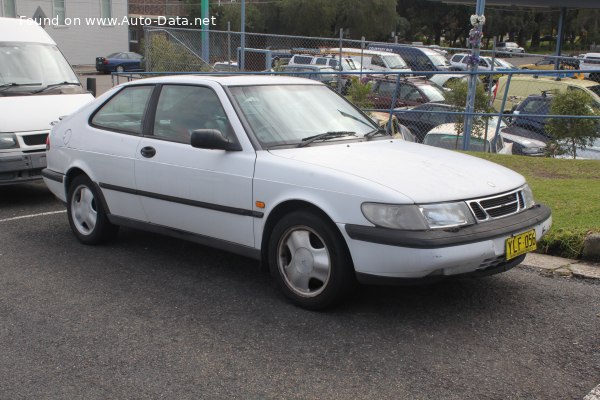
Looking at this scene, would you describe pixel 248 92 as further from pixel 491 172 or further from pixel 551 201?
pixel 551 201

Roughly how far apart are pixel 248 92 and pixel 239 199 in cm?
94

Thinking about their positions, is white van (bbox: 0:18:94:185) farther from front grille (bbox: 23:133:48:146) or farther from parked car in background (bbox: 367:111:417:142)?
parked car in background (bbox: 367:111:417:142)

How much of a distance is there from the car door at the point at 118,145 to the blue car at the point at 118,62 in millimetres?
34488

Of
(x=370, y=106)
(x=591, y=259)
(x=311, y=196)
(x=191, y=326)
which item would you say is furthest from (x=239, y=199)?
(x=370, y=106)

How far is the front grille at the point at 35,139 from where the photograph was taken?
808 cm

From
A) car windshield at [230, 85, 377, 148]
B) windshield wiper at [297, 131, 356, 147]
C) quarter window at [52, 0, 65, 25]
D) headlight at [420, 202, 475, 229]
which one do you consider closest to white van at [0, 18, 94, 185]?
car windshield at [230, 85, 377, 148]

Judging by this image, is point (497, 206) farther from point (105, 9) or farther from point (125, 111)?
point (105, 9)

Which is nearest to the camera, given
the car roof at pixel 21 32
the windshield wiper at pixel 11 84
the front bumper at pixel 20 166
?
the front bumper at pixel 20 166

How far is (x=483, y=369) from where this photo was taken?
3.77m

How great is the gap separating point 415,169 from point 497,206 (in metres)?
0.58

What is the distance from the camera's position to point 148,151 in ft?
18.1

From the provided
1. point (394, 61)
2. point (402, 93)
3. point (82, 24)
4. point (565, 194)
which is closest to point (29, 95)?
point (565, 194)

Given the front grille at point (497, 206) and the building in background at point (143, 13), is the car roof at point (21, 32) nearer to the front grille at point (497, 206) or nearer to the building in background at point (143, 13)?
the front grille at point (497, 206)

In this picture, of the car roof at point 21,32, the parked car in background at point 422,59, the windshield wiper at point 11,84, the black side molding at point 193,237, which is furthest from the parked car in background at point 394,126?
the parked car in background at point 422,59
